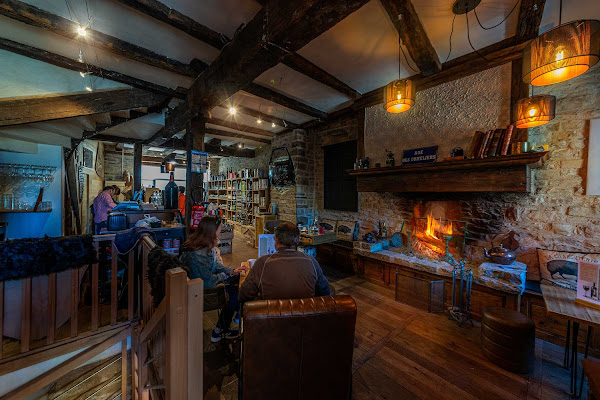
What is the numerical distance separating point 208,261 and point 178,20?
7.68 ft

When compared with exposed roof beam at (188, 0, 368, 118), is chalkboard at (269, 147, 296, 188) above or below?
below

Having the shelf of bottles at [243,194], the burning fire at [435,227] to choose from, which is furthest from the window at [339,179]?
the shelf of bottles at [243,194]

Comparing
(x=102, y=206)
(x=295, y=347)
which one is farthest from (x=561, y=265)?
(x=102, y=206)

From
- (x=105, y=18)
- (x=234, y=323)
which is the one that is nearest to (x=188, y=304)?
(x=234, y=323)

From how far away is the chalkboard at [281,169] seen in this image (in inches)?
210

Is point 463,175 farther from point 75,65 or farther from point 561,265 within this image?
point 75,65

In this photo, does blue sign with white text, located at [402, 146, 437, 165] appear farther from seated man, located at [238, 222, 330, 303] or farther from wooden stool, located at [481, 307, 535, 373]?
seated man, located at [238, 222, 330, 303]

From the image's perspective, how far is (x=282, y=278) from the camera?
1613mm

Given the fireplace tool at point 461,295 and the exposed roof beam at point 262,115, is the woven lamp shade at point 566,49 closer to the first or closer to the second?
the fireplace tool at point 461,295

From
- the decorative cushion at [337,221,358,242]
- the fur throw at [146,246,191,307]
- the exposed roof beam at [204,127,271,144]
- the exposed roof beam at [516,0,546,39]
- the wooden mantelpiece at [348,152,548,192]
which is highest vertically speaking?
the exposed roof beam at [516,0,546,39]

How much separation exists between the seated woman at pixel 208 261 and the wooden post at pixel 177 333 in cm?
89

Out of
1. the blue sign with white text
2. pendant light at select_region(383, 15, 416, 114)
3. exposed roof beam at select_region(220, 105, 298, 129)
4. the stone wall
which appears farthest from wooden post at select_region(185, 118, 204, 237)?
the blue sign with white text

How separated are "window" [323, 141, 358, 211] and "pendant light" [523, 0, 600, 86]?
10.1 feet

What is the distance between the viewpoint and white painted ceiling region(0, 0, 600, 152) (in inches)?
77.5
